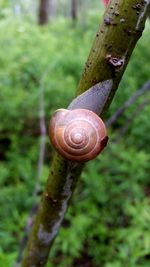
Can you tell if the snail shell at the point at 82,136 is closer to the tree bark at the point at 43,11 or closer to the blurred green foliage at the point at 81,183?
the blurred green foliage at the point at 81,183

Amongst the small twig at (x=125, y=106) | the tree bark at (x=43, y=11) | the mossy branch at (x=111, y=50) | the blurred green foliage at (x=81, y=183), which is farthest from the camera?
the tree bark at (x=43, y=11)

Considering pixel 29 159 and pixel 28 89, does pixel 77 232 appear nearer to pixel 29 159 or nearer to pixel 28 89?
pixel 29 159

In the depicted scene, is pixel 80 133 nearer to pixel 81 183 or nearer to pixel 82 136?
pixel 82 136

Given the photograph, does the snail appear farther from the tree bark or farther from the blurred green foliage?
the tree bark

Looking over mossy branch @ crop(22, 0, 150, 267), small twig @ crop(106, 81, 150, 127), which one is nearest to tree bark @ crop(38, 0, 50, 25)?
small twig @ crop(106, 81, 150, 127)

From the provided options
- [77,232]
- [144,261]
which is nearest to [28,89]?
[77,232]

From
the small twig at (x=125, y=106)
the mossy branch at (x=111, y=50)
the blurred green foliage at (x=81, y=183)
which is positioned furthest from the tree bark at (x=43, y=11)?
the mossy branch at (x=111, y=50)

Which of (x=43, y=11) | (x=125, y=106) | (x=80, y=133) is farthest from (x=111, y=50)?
(x=43, y=11)
